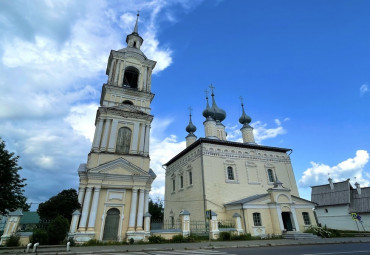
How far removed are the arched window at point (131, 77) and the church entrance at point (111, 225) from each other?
1172 cm

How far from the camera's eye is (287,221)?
19.1m

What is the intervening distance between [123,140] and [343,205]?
29927mm

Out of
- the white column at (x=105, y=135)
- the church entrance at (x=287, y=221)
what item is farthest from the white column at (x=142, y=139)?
the church entrance at (x=287, y=221)

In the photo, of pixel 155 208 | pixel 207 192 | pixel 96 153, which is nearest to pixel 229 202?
pixel 207 192

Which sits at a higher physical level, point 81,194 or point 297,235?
point 81,194

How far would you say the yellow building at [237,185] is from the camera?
18.0 metres

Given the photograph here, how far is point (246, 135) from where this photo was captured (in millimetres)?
28516

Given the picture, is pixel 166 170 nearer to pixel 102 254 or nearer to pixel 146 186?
pixel 146 186

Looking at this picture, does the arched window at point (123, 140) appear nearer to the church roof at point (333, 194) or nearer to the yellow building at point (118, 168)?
the yellow building at point (118, 168)

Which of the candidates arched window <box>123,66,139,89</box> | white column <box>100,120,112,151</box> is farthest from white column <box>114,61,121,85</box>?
white column <box>100,120,112,151</box>

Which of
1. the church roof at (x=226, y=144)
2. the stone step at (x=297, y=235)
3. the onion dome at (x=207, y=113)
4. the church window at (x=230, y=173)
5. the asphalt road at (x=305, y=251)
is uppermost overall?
the onion dome at (x=207, y=113)

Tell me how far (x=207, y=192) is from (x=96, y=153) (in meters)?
10.6

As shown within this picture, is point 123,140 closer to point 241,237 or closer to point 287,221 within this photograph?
point 241,237

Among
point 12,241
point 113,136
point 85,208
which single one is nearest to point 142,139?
point 113,136
